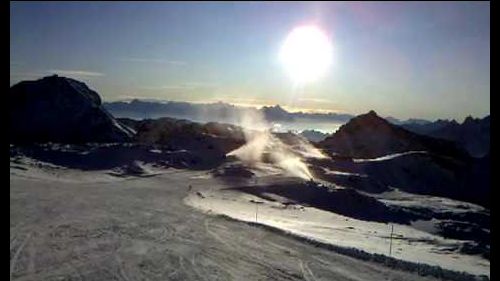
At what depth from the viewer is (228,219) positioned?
25656 millimetres

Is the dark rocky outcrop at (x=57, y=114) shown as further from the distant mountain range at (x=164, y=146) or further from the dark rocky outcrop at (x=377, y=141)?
the dark rocky outcrop at (x=377, y=141)

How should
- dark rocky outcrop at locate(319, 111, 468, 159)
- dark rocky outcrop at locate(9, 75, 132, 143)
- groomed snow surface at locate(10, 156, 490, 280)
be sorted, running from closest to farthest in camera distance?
groomed snow surface at locate(10, 156, 490, 280), dark rocky outcrop at locate(9, 75, 132, 143), dark rocky outcrop at locate(319, 111, 468, 159)

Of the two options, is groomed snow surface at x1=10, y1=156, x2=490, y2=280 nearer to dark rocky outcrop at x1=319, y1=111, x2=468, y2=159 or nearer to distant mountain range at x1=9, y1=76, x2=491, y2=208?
distant mountain range at x1=9, y1=76, x2=491, y2=208

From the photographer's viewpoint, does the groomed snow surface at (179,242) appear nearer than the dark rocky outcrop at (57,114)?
Yes

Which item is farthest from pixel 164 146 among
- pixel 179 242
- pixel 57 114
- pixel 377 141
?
pixel 377 141

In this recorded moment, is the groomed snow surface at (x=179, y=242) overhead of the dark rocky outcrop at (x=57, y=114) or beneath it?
beneath

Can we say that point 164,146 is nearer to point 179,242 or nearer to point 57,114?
point 57,114

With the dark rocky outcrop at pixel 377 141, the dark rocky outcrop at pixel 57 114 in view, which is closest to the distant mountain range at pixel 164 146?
the dark rocky outcrop at pixel 57 114

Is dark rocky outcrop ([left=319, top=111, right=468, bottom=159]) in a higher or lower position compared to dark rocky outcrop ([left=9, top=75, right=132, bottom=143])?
lower

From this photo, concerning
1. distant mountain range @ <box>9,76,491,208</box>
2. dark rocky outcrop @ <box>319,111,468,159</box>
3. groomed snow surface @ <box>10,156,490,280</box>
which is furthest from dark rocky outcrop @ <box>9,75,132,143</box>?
dark rocky outcrop @ <box>319,111,468,159</box>

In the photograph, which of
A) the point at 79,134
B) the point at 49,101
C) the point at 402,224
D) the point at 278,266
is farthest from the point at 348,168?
the point at 278,266

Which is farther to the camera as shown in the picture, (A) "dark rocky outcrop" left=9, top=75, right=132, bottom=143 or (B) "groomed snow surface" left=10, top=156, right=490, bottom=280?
(A) "dark rocky outcrop" left=9, top=75, right=132, bottom=143

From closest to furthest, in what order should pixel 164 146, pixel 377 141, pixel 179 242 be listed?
pixel 179 242 → pixel 164 146 → pixel 377 141

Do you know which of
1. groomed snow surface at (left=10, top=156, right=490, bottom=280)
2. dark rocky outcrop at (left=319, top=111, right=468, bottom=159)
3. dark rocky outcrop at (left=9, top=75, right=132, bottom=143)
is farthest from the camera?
dark rocky outcrop at (left=319, top=111, right=468, bottom=159)
